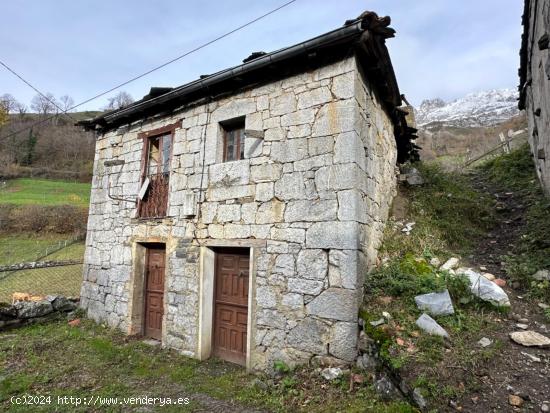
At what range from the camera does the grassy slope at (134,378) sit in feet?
10.9

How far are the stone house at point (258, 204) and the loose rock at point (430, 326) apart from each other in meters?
0.72

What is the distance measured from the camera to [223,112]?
5.07 m

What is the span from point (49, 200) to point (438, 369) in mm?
24727

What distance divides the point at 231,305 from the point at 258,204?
1.66 m

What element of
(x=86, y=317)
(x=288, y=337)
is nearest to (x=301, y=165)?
(x=288, y=337)

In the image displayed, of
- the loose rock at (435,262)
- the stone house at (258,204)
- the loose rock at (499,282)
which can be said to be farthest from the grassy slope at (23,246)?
the loose rock at (499,282)

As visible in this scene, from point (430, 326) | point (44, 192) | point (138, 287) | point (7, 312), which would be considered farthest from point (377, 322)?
point (44, 192)

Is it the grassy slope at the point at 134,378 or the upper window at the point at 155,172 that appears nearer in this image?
the grassy slope at the point at 134,378

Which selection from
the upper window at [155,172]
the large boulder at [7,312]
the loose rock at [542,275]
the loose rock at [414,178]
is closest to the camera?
the loose rock at [542,275]

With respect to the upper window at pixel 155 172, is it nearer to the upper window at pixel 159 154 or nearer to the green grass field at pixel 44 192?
the upper window at pixel 159 154

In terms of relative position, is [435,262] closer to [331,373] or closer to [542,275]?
[542,275]

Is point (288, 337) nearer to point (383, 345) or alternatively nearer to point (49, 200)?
point (383, 345)

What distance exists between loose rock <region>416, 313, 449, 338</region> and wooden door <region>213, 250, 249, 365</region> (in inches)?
93.2

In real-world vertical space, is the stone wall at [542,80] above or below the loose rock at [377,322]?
above
